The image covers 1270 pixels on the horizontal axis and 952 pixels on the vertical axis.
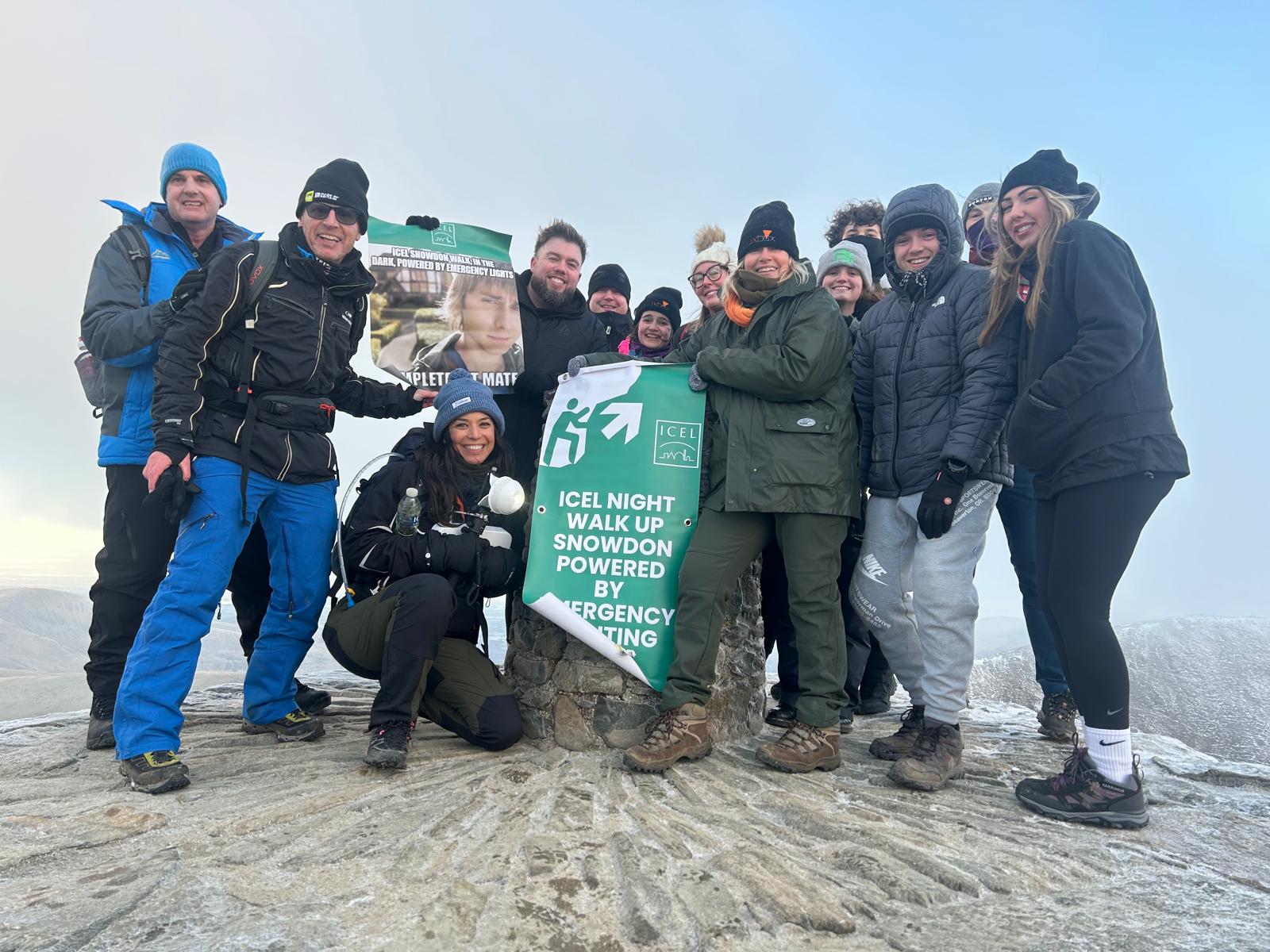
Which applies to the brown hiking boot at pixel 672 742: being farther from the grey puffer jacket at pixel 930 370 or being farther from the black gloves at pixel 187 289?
the black gloves at pixel 187 289

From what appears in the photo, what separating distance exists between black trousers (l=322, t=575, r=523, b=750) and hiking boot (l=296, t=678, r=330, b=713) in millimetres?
1518

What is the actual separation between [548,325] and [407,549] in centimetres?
212

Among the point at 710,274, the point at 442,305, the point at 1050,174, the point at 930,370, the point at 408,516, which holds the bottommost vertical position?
the point at 408,516

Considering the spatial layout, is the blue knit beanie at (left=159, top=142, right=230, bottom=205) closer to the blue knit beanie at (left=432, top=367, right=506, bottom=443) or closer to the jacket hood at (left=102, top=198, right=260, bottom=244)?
the jacket hood at (left=102, top=198, right=260, bottom=244)

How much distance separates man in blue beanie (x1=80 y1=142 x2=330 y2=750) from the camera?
4.14 m

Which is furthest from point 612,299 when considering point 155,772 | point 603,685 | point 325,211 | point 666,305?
point 155,772

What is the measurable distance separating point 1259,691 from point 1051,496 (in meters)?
8.04

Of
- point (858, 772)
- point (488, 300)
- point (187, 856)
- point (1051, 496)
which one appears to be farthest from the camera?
point (488, 300)

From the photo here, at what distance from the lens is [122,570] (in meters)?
4.25

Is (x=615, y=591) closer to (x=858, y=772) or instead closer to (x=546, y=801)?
(x=546, y=801)

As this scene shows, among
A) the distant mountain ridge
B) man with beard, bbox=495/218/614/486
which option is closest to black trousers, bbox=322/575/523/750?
man with beard, bbox=495/218/614/486

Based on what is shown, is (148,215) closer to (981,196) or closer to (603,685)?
(603,685)

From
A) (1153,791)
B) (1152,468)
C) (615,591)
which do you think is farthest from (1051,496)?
(615,591)

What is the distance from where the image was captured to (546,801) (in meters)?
3.21
